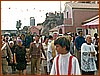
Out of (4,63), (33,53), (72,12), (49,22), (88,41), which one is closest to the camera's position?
(88,41)

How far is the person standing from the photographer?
736 cm

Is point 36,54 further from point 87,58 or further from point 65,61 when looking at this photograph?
point 65,61

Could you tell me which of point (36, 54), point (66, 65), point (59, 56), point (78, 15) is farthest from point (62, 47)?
point (78, 15)

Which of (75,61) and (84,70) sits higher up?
(75,61)

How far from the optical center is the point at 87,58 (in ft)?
24.6

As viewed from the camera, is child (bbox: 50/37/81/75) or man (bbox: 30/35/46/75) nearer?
child (bbox: 50/37/81/75)

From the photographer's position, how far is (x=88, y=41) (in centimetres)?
738

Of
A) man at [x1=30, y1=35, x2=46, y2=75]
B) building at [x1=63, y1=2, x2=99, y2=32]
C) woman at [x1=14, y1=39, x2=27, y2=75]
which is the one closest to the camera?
woman at [x1=14, y1=39, x2=27, y2=75]

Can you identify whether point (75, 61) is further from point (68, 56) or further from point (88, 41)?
point (88, 41)

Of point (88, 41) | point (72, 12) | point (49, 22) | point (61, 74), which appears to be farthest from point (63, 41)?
point (49, 22)

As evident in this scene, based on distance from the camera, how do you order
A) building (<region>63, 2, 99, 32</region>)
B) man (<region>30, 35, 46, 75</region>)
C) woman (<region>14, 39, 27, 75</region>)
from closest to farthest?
woman (<region>14, 39, 27, 75</region>) → man (<region>30, 35, 46, 75</region>) → building (<region>63, 2, 99, 32</region>)

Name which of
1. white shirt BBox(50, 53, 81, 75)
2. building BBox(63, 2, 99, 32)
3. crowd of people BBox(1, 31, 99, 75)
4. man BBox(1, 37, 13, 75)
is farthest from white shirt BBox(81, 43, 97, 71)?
building BBox(63, 2, 99, 32)

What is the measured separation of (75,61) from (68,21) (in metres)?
31.7

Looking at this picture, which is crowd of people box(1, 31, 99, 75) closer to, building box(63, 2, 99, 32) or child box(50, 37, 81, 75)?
child box(50, 37, 81, 75)
